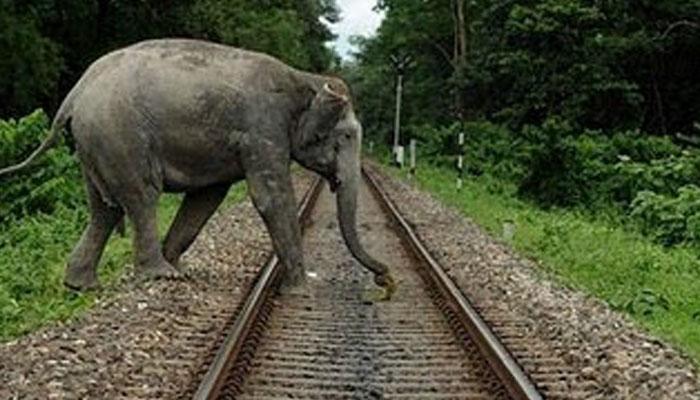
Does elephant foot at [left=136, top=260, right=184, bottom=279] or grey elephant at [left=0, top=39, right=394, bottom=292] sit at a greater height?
grey elephant at [left=0, top=39, right=394, bottom=292]

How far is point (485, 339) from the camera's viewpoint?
8.96 metres

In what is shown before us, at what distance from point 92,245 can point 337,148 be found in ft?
8.35

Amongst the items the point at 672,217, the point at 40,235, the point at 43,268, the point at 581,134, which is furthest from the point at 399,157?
the point at 43,268

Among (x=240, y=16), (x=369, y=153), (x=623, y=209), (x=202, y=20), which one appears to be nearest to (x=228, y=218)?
(x=623, y=209)

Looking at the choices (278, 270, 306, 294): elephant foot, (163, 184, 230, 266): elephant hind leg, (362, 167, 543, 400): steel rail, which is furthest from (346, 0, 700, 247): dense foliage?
(163, 184, 230, 266): elephant hind leg

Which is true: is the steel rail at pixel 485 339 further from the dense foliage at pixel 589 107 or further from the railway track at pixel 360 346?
the dense foliage at pixel 589 107

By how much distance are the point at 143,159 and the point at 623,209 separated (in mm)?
14322

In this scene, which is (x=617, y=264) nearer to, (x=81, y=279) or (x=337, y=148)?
(x=337, y=148)

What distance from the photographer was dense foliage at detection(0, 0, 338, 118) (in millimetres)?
27484

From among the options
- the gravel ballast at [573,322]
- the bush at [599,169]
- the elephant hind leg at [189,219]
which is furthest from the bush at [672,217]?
the elephant hind leg at [189,219]

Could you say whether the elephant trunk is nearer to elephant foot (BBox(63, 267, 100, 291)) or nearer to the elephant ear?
the elephant ear

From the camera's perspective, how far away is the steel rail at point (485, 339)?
24.7 ft

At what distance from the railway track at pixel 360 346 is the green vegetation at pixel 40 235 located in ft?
5.79

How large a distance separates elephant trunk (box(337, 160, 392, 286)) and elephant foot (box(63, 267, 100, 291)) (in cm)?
243
